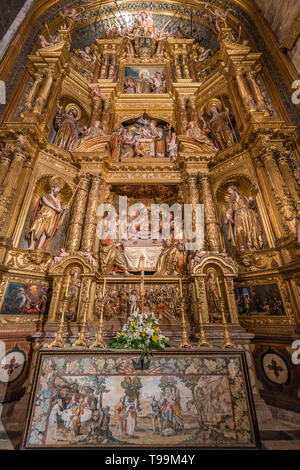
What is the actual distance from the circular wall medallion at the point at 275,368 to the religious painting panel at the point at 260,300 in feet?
3.01

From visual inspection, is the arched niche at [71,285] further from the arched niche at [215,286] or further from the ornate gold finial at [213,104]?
the ornate gold finial at [213,104]

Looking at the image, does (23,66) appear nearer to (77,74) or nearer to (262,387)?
(77,74)

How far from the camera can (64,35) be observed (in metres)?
10.3

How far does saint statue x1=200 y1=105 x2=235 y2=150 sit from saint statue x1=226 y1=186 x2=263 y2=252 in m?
2.16

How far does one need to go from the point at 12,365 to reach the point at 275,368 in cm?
565

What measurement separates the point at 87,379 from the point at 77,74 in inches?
463

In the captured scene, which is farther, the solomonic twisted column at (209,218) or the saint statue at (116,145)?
the saint statue at (116,145)

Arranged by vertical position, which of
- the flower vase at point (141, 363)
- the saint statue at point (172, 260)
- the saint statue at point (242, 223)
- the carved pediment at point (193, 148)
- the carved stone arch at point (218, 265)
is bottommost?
the flower vase at point (141, 363)

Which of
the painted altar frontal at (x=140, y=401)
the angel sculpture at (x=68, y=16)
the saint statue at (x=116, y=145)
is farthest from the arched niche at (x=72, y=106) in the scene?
the painted altar frontal at (x=140, y=401)

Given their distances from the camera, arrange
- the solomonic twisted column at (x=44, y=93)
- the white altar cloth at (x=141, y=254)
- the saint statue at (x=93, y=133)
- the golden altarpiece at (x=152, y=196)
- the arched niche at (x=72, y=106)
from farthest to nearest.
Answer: the arched niche at (x=72, y=106), the saint statue at (x=93, y=133), the solomonic twisted column at (x=44, y=93), the white altar cloth at (x=141, y=254), the golden altarpiece at (x=152, y=196)

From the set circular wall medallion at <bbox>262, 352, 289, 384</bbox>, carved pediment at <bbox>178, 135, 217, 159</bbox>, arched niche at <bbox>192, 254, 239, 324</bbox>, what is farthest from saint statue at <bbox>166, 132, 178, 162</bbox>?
circular wall medallion at <bbox>262, 352, 289, 384</bbox>

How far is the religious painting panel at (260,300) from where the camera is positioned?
5477 mm

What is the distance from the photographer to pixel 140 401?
127 inches
